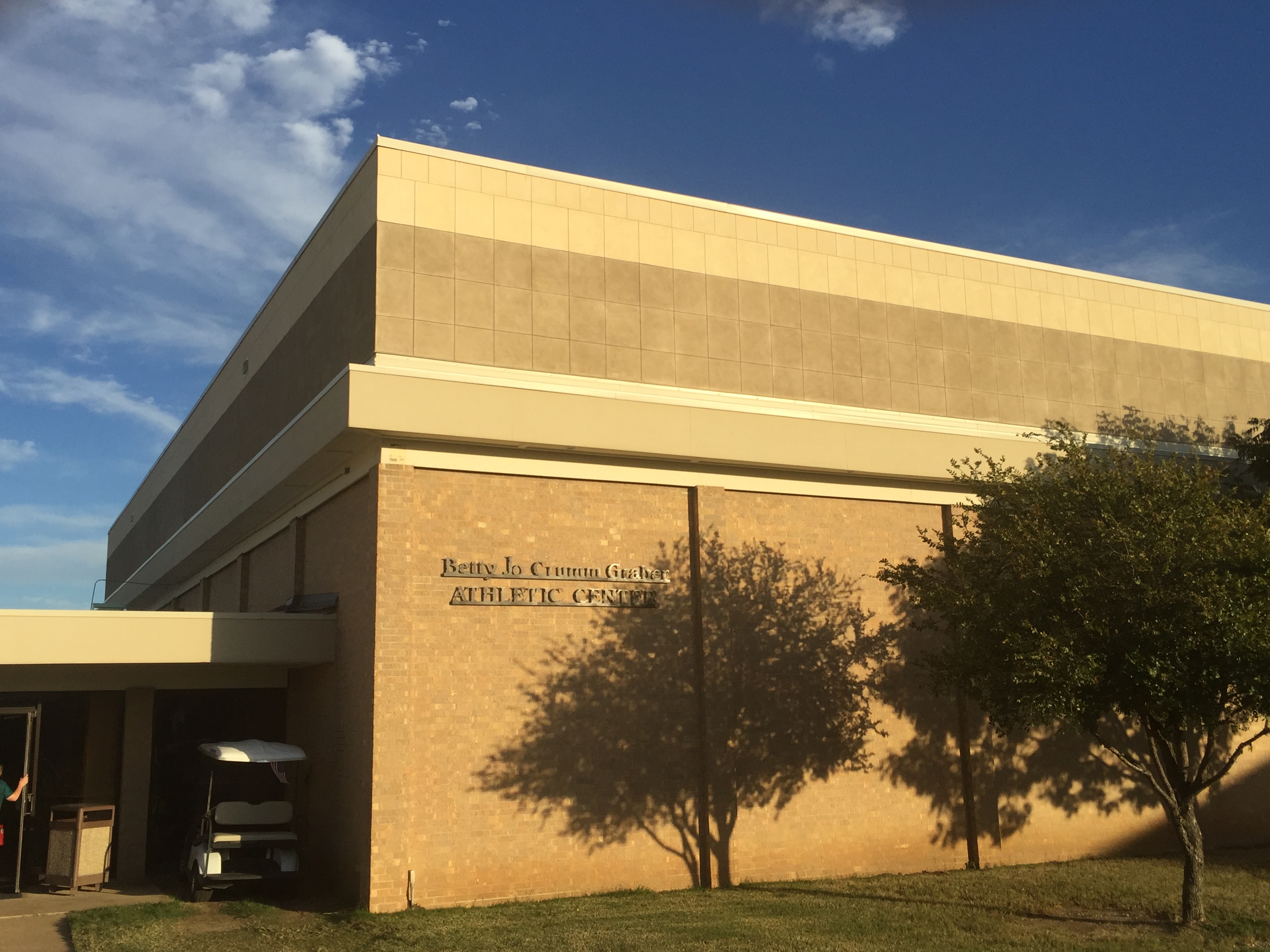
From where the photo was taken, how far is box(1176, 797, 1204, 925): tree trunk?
15.3m

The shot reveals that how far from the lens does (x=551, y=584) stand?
1802 cm

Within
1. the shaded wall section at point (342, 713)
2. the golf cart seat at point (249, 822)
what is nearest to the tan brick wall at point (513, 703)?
the shaded wall section at point (342, 713)

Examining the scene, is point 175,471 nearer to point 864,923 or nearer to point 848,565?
point 848,565

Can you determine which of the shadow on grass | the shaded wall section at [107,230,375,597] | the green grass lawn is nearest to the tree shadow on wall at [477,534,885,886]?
the shadow on grass

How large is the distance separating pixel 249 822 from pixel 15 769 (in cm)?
525

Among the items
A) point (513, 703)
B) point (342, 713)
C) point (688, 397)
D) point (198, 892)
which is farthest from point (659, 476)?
point (198, 892)

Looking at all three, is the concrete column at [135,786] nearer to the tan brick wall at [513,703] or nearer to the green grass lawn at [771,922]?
the green grass lawn at [771,922]

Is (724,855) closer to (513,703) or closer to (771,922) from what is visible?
(771,922)

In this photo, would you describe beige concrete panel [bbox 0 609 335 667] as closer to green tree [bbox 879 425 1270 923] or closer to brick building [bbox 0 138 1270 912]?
brick building [bbox 0 138 1270 912]

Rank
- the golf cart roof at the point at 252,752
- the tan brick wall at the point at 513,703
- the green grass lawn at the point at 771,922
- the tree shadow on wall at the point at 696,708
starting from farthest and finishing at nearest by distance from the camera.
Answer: the tree shadow on wall at the point at 696,708, the golf cart roof at the point at 252,752, the tan brick wall at the point at 513,703, the green grass lawn at the point at 771,922

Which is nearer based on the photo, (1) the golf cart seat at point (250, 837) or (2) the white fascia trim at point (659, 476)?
(1) the golf cart seat at point (250, 837)

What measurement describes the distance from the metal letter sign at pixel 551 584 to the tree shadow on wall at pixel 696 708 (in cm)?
27

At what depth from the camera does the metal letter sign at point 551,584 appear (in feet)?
57.1

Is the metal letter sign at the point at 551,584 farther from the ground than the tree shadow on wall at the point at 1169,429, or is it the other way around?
the tree shadow on wall at the point at 1169,429
